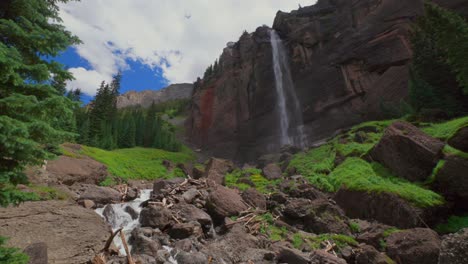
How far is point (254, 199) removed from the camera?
58.2 ft

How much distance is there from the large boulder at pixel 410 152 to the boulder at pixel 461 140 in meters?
1.19

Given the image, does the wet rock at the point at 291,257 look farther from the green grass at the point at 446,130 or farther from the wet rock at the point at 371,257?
the green grass at the point at 446,130

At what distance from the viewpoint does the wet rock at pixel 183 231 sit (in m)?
12.6

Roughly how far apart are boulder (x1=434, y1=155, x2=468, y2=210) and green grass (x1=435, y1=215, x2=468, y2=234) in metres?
0.93

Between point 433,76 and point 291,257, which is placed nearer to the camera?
point 291,257

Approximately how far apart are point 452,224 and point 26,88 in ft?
61.5

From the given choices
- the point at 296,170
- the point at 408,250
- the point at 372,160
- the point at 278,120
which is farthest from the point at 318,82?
the point at 408,250

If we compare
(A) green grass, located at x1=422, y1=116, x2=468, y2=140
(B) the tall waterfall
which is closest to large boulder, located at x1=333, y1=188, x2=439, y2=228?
(A) green grass, located at x1=422, y1=116, x2=468, y2=140

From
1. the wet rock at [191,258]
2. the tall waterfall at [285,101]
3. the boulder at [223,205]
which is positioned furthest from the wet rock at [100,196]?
the tall waterfall at [285,101]

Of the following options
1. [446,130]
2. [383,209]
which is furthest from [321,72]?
[383,209]

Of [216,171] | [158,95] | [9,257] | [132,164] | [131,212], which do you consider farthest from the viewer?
[158,95]

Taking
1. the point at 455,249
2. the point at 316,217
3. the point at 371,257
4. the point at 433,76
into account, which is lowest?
the point at 371,257

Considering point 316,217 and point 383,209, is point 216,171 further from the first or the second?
point 383,209

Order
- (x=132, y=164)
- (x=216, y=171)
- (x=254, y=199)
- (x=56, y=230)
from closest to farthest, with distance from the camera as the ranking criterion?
(x=56, y=230), (x=254, y=199), (x=216, y=171), (x=132, y=164)
